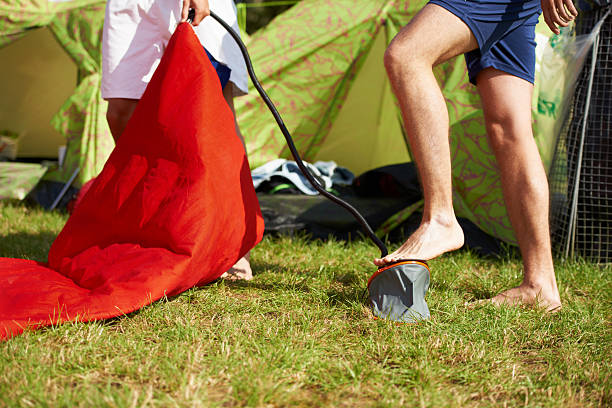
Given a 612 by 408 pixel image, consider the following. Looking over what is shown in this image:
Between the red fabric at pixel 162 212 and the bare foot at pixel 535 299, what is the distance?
0.75 m

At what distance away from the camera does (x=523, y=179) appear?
159 cm

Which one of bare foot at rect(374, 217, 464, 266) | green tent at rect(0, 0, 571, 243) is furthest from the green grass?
green tent at rect(0, 0, 571, 243)

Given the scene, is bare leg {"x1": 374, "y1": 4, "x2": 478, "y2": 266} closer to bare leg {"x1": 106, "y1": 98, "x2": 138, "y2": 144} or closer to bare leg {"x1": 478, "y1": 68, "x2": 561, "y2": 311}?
bare leg {"x1": 478, "y1": 68, "x2": 561, "y2": 311}

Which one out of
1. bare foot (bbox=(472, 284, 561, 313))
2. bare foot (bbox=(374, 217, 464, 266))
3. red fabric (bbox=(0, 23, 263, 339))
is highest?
red fabric (bbox=(0, 23, 263, 339))

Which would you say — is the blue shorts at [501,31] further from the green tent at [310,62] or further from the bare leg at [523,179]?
the green tent at [310,62]

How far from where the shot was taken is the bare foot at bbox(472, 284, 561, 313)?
157 centimetres

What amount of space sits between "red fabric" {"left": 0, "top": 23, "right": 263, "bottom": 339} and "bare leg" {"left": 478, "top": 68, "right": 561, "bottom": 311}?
2.51 ft

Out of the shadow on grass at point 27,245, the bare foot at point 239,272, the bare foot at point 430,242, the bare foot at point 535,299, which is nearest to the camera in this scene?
the bare foot at point 430,242

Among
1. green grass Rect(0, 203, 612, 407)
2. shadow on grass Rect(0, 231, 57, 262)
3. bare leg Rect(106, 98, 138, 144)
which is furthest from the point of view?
shadow on grass Rect(0, 231, 57, 262)

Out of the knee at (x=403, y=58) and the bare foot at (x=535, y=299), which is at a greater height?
the knee at (x=403, y=58)

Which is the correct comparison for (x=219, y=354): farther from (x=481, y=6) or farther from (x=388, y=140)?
(x=388, y=140)

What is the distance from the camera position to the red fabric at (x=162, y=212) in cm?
144

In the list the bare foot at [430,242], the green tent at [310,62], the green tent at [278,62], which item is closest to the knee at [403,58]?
the bare foot at [430,242]

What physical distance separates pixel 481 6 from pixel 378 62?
217 cm
